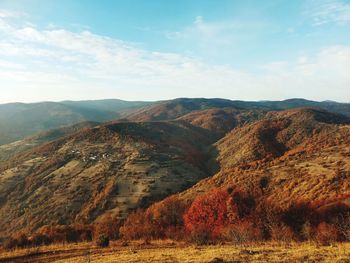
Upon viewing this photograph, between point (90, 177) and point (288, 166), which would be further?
point (90, 177)

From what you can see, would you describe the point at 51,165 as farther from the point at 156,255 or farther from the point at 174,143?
the point at 156,255

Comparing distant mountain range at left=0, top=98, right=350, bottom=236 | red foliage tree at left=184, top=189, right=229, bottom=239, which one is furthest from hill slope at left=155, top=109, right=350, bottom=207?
red foliage tree at left=184, top=189, right=229, bottom=239

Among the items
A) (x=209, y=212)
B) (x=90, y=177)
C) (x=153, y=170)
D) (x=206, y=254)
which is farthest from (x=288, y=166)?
(x=90, y=177)

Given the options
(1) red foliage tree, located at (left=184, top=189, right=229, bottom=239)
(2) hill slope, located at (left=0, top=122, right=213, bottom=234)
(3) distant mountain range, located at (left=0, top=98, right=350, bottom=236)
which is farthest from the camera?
(2) hill slope, located at (left=0, top=122, right=213, bottom=234)

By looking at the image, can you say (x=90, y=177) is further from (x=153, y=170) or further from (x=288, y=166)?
(x=288, y=166)

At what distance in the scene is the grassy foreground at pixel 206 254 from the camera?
56.9 ft

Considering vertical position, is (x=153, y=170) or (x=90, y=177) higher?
(x=153, y=170)

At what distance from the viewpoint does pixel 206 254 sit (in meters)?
19.9

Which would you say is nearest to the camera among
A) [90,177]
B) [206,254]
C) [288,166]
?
[206,254]

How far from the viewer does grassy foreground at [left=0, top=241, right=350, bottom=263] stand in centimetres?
1733

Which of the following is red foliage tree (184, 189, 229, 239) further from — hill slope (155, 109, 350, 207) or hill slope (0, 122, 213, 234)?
hill slope (0, 122, 213, 234)

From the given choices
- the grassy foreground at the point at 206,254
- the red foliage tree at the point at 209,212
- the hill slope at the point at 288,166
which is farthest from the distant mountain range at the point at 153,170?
the grassy foreground at the point at 206,254

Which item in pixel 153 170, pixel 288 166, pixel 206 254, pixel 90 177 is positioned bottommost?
pixel 90 177

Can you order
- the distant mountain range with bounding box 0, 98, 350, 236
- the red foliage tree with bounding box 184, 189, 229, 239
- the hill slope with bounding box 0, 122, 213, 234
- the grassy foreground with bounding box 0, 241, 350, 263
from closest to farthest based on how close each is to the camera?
the grassy foreground with bounding box 0, 241, 350, 263 < the red foliage tree with bounding box 184, 189, 229, 239 < the distant mountain range with bounding box 0, 98, 350, 236 < the hill slope with bounding box 0, 122, 213, 234
